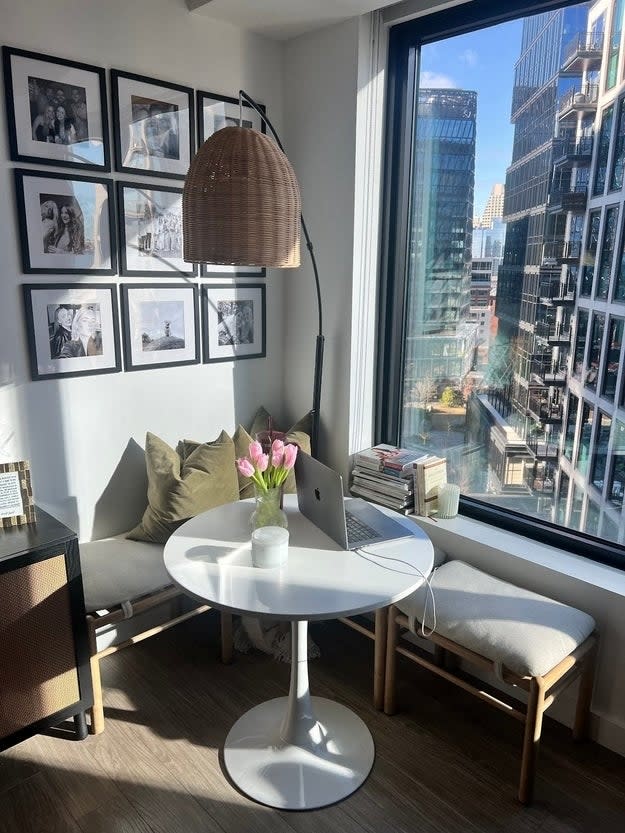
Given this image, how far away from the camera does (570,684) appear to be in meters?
2.19

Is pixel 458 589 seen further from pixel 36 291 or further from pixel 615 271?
pixel 36 291

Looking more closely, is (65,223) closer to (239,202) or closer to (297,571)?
(239,202)

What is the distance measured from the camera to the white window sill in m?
2.20

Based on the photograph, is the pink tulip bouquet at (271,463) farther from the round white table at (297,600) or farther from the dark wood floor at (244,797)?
the dark wood floor at (244,797)

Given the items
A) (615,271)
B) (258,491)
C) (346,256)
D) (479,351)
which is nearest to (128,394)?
(258,491)

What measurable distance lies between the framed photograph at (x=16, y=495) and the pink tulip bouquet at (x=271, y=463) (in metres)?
0.78

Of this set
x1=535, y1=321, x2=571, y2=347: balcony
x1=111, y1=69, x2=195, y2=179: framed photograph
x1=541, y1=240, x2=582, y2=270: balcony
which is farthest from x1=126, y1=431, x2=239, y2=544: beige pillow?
x1=541, y1=240, x2=582, y2=270: balcony

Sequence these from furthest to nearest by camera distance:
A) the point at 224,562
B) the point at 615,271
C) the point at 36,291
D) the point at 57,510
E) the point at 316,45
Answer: the point at 316,45
the point at 57,510
the point at 36,291
the point at 615,271
the point at 224,562

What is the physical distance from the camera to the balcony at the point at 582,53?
2.14m

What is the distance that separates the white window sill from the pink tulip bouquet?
2.77 ft

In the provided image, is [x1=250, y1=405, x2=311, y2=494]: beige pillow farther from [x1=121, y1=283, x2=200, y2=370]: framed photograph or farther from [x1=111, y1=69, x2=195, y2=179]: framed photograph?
[x1=111, y1=69, x2=195, y2=179]: framed photograph

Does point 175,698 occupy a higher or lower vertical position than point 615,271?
lower

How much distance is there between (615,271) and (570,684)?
1402 millimetres

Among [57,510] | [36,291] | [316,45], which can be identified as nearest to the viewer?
[36,291]
